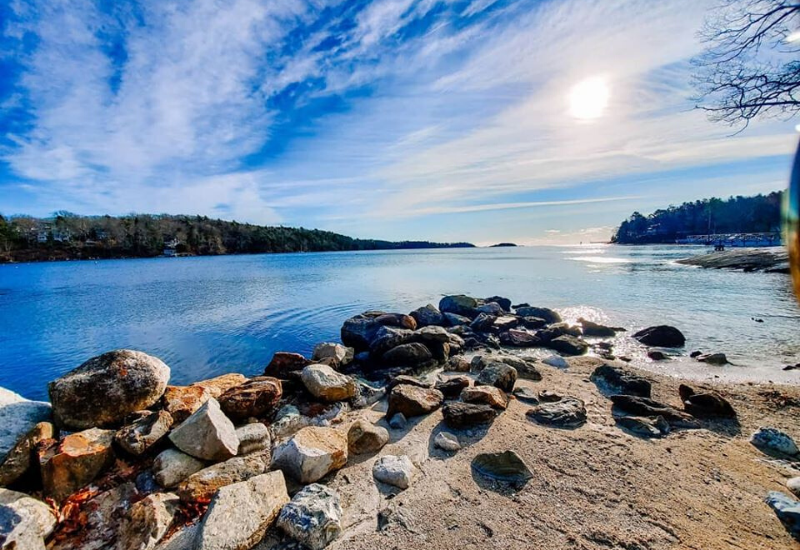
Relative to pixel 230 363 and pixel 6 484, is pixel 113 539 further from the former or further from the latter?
pixel 230 363

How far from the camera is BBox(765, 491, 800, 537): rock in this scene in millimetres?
3509

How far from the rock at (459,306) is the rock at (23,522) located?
53.0 feet

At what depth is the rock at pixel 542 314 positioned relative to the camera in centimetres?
1650

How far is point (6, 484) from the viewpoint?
4188mm

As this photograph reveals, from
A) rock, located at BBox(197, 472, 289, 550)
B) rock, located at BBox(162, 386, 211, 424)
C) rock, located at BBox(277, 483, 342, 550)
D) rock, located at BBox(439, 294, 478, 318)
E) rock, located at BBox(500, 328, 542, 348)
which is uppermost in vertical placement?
rock, located at BBox(162, 386, 211, 424)

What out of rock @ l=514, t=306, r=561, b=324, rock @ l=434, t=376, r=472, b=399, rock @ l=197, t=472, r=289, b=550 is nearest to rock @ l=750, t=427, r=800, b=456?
rock @ l=434, t=376, r=472, b=399

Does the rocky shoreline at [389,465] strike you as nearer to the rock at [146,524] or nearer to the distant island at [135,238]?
the rock at [146,524]

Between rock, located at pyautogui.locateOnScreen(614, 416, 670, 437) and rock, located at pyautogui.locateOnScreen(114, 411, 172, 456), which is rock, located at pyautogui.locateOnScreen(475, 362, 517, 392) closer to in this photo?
rock, located at pyautogui.locateOnScreen(614, 416, 670, 437)

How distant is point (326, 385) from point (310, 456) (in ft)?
8.58

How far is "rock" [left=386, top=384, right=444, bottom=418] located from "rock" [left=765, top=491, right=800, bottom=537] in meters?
4.43

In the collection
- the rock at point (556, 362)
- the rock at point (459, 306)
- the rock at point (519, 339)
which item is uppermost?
the rock at point (459, 306)

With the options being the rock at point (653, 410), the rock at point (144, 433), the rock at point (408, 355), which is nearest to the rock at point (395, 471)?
the rock at point (144, 433)

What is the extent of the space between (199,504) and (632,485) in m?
5.22

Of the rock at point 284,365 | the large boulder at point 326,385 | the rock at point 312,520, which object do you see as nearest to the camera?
the rock at point 312,520
